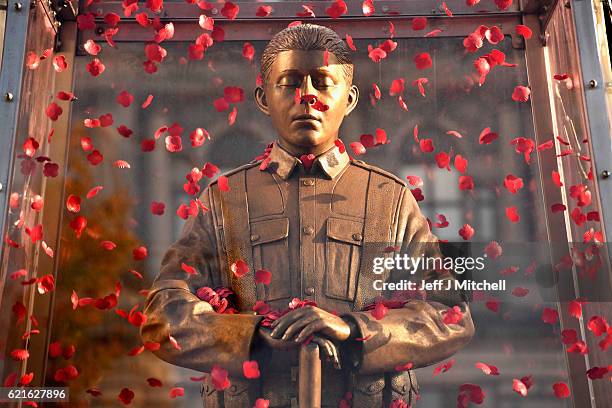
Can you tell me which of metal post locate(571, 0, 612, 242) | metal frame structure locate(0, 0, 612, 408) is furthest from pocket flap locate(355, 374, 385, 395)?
metal post locate(571, 0, 612, 242)

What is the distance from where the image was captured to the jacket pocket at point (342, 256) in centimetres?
370

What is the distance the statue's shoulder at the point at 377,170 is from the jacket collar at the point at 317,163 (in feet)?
0.17

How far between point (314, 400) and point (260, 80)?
1.48m

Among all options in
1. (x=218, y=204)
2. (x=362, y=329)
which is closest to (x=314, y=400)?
(x=362, y=329)

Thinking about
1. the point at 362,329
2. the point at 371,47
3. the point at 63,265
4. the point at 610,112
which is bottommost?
the point at 362,329

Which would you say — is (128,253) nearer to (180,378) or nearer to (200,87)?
(180,378)

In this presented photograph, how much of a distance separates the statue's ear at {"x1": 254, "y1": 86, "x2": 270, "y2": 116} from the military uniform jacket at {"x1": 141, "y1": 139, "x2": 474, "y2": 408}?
0.18 m

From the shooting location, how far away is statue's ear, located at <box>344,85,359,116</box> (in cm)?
411

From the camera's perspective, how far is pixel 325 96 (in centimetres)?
397

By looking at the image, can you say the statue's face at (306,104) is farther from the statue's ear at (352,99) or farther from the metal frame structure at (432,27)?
the metal frame structure at (432,27)

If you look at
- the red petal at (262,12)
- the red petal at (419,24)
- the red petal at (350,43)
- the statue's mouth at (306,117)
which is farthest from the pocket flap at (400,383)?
the red petal at (262,12)

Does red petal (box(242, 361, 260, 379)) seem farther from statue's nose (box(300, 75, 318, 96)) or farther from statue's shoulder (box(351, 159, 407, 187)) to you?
statue's nose (box(300, 75, 318, 96))

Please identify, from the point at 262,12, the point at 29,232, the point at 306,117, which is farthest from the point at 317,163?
the point at 29,232

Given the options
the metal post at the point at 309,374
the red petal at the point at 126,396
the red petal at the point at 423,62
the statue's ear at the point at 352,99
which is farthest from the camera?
the red petal at the point at 423,62
